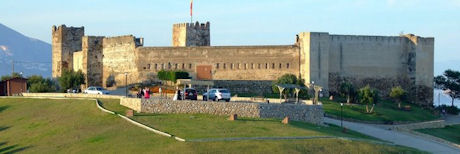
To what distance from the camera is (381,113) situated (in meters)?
71.6

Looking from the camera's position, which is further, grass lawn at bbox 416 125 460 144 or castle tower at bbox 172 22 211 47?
castle tower at bbox 172 22 211 47

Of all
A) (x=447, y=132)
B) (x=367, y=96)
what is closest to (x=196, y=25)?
(x=367, y=96)

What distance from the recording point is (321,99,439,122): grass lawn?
224ft

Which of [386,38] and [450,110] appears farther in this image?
[450,110]

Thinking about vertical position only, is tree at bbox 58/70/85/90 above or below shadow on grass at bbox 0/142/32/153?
above

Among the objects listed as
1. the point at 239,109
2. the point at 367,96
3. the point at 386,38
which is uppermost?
the point at 386,38

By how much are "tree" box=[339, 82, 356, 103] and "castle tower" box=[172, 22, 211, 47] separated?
18.6 meters

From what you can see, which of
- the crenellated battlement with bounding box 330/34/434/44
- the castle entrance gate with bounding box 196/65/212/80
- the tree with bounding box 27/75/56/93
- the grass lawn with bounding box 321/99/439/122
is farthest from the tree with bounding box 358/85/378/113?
the tree with bounding box 27/75/56/93

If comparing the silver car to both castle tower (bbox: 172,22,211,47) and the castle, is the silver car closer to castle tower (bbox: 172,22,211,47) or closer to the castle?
the castle

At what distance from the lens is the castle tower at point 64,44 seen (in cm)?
9800

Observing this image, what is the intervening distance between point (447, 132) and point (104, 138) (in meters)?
30.9

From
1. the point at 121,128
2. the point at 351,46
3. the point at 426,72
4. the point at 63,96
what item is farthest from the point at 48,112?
the point at 426,72

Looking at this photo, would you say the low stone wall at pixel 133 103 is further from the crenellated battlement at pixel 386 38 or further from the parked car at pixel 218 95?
the crenellated battlement at pixel 386 38

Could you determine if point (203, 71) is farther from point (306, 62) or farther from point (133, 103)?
point (133, 103)
